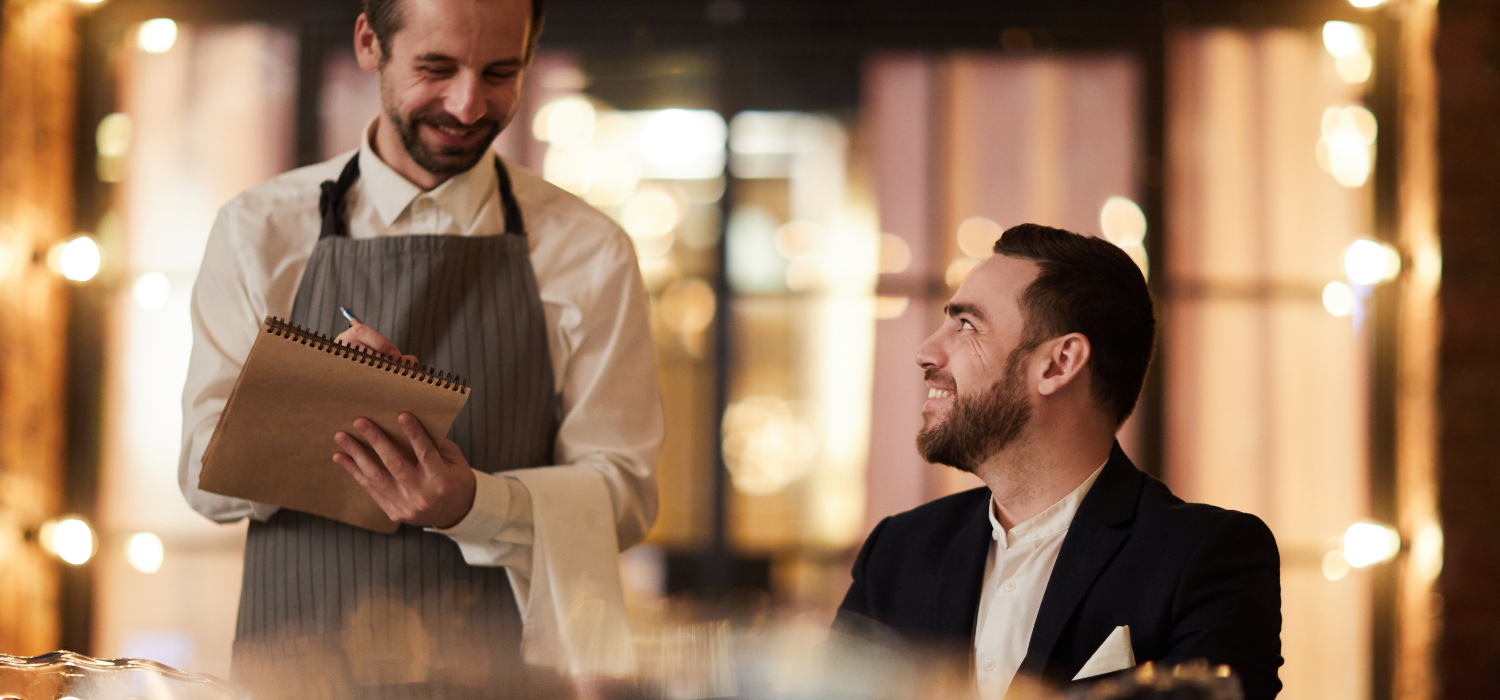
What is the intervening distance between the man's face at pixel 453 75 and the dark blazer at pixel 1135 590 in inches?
29.7

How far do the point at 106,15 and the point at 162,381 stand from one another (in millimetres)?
1028

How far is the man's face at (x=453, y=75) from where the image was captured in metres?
1.26

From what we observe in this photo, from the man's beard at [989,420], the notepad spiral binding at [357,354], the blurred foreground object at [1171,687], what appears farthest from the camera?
the man's beard at [989,420]

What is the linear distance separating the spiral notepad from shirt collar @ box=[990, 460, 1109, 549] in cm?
70

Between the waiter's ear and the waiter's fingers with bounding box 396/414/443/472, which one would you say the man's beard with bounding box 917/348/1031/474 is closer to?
the waiter's fingers with bounding box 396/414/443/472

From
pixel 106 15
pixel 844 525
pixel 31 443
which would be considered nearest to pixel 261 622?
pixel 844 525

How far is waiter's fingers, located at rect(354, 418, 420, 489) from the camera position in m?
1.12

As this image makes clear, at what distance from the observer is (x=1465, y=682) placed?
2.71 metres

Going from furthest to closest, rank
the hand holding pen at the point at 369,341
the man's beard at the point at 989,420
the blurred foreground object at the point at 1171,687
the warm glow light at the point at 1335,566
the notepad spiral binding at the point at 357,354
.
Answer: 1. the warm glow light at the point at 1335,566
2. the man's beard at the point at 989,420
3. the hand holding pen at the point at 369,341
4. the notepad spiral binding at the point at 357,354
5. the blurred foreground object at the point at 1171,687

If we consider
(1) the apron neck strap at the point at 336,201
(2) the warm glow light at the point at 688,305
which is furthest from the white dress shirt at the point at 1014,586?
(2) the warm glow light at the point at 688,305

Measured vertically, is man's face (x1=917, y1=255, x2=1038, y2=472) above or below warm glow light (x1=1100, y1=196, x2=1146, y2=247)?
below

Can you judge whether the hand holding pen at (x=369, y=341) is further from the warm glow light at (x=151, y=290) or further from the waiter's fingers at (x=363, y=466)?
the warm glow light at (x=151, y=290)

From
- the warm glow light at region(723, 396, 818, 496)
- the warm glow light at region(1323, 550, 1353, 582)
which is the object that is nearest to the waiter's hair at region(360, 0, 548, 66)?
the warm glow light at region(723, 396, 818, 496)

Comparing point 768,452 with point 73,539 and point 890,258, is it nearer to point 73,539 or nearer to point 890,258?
point 890,258
